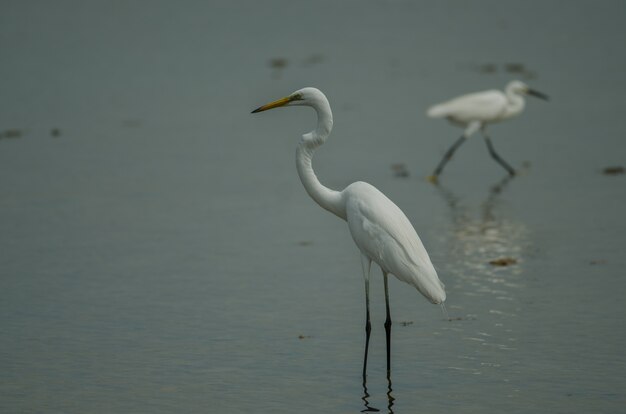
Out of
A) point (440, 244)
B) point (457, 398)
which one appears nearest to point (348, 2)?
point (440, 244)

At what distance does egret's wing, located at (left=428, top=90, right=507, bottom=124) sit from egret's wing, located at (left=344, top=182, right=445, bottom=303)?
794 centimetres

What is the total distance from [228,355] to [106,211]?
16.3 ft

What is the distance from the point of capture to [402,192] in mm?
13180

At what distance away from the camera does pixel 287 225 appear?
460 inches

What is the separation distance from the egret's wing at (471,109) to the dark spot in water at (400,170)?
1.09m

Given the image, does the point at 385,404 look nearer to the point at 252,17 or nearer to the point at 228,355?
the point at 228,355

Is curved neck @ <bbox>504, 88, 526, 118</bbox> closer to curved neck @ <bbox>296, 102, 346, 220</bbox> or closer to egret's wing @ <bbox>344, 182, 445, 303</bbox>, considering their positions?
curved neck @ <bbox>296, 102, 346, 220</bbox>

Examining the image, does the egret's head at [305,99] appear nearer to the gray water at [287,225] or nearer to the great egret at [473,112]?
the gray water at [287,225]

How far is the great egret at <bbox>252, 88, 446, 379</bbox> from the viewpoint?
286 inches

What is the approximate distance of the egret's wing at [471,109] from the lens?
1530 cm

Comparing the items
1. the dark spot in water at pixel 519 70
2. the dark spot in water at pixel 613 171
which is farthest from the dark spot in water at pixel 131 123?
the dark spot in water at pixel 519 70

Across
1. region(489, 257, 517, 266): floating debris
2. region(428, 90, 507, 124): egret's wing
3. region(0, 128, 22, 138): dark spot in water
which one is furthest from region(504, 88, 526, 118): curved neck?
region(0, 128, 22, 138): dark spot in water

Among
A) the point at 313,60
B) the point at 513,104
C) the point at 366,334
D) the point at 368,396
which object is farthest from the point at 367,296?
the point at 313,60

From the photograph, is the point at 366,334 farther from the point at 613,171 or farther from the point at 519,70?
the point at 519,70
